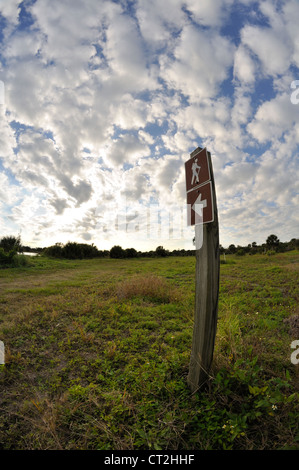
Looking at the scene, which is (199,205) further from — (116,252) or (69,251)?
(116,252)

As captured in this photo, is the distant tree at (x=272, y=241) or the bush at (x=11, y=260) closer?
the bush at (x=11, y=260)

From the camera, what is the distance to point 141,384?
2.61m

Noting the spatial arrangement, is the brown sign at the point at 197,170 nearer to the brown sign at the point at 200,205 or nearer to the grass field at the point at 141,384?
the brown sign at the point at 200,205

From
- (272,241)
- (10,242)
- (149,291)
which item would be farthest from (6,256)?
(272,241)

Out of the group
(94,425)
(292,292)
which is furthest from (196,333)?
(292,292)

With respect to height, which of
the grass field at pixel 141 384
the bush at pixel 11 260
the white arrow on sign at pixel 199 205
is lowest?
the grass field at pixel 141 384

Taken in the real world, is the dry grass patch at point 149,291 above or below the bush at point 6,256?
below

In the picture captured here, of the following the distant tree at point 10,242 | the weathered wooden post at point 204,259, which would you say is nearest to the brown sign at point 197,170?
the weathered wooden post at point 204,259

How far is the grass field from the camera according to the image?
192cm

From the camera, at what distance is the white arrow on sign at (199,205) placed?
226cm

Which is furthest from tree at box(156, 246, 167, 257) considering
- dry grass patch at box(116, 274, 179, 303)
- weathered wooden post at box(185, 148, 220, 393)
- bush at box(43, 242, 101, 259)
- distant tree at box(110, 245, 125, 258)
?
weathered wooden post at box(185, 148, 220, 393)

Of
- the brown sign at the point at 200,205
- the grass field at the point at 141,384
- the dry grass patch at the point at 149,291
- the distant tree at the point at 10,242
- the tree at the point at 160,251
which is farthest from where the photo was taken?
the tree at the point at 160,251

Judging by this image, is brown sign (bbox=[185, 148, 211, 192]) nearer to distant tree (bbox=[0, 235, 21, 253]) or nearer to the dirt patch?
the dirt patch

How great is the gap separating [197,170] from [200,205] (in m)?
0.40
